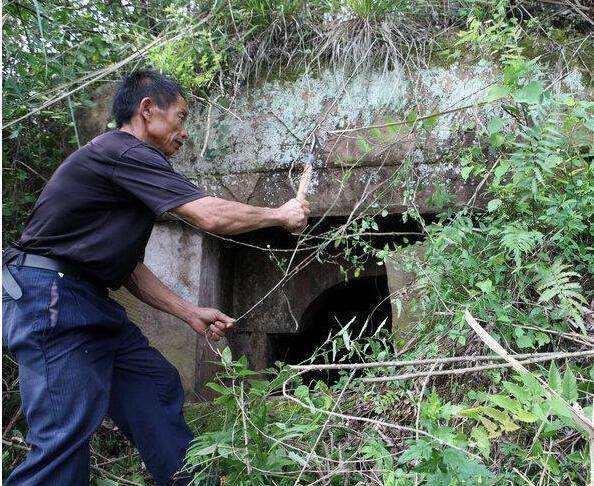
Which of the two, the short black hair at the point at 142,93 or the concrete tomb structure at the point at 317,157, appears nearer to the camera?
the short black hair at the point at 142,93

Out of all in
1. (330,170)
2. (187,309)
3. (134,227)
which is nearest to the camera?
(134,227)

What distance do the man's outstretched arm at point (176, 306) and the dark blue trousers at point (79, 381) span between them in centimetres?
17

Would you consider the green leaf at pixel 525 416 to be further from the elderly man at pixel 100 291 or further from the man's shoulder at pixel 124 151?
the man's shoulder at pixel 124 151

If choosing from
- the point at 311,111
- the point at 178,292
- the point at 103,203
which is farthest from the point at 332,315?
the point at 103,203

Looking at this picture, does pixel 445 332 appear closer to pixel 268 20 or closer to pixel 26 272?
pixel 26 272

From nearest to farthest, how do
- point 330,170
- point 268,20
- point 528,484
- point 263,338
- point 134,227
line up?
point 528,484 → point 134,227 → point 330,170 → point 268,20 → point 263,338

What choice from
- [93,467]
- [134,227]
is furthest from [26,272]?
[93,467]

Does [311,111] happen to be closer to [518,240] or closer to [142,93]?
[142,93]

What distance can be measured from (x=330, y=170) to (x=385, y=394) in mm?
1130

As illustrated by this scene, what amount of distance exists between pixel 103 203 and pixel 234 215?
0.46 m

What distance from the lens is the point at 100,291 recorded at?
105 inches

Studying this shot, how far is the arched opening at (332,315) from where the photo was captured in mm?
3891

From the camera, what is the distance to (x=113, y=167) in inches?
100

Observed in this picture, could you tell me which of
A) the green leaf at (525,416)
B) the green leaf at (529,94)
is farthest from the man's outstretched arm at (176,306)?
the green leaf at (525,416)
